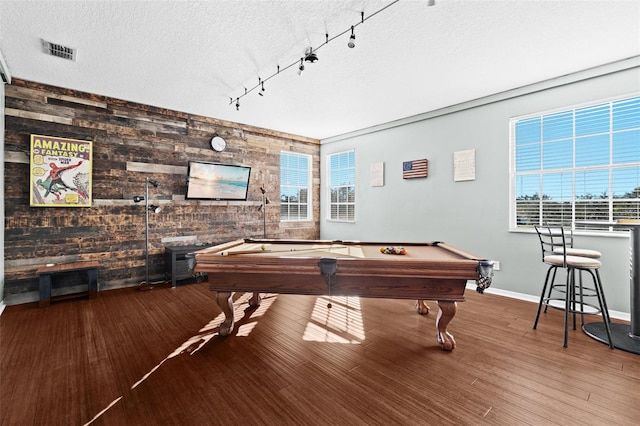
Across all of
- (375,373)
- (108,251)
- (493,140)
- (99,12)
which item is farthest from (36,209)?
(493,140)

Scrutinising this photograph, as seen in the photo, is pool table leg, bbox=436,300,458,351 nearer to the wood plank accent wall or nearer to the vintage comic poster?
the wood plank accent wall

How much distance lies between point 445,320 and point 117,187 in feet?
16.1

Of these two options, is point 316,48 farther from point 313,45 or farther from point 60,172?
point 60,172

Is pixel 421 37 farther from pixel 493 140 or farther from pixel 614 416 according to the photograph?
pixel 614 416

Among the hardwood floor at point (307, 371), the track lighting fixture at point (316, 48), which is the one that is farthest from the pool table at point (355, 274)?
the track lighting fixture at point (316, 48)

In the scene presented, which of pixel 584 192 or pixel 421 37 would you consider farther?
pixel 584 192

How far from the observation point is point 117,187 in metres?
4.60

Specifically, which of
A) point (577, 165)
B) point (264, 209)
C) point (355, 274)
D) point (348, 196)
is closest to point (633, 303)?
point (577, 165)

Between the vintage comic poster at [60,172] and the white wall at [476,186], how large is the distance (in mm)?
4721

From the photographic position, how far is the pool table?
2340 mm

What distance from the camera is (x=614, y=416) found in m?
1.78

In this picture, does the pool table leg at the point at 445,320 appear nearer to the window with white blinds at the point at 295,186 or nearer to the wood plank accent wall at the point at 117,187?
the wood plank accent wall at the point at 117,187

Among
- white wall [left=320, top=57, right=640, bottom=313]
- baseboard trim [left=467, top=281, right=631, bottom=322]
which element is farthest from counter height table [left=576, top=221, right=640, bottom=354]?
white wall [left=320, top=57, right=640, bottom=313]

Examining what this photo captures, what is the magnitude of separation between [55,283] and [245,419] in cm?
399
